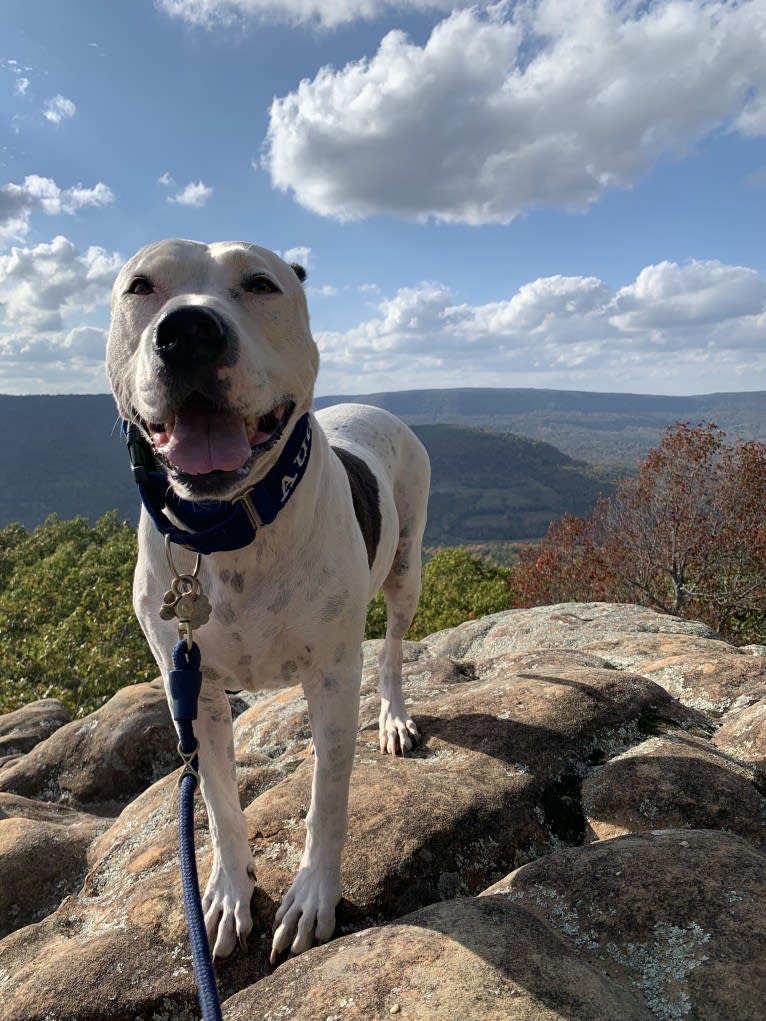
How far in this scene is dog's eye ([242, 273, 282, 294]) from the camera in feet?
9.00

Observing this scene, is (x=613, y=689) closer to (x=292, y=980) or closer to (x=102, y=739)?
(x=292, y=980)

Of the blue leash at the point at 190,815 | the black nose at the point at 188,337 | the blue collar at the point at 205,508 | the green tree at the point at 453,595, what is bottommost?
the green tree at the point at 453,595

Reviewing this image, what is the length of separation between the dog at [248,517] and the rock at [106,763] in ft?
12.1


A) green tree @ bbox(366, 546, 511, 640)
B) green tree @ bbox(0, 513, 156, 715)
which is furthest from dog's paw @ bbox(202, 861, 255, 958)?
green tree @ bbox(366, 546, 511, 640)

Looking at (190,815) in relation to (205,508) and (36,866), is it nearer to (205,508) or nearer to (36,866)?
(205,508)

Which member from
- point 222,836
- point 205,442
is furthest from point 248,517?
point 222,836

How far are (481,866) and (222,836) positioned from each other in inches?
51.3

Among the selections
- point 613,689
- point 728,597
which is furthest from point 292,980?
point 728,597

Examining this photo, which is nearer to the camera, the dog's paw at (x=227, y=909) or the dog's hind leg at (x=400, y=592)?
the dog's paw at (x=227, y=909)

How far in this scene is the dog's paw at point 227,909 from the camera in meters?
2.93

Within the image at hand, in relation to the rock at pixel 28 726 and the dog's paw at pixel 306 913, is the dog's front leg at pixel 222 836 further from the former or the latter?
the rock at pixel 28 726

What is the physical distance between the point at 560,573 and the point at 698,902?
26.7 metres

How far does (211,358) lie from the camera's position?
7.57 feet

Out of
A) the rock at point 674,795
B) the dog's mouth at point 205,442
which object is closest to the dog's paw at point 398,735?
the rock at point 674,795
